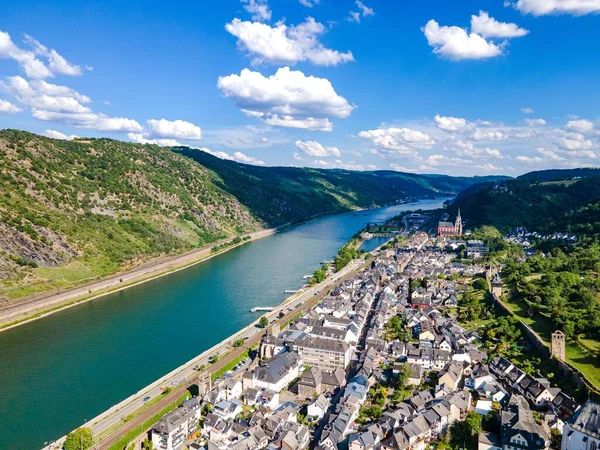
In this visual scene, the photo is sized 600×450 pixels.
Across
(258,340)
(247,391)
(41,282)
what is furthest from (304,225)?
(247,391)

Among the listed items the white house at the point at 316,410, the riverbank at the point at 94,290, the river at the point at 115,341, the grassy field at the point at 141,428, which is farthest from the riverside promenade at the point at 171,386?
the riverbank at the point at 94,290

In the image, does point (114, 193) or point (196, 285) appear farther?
point (114, 193)

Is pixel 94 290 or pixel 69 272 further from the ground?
pixel 69 272

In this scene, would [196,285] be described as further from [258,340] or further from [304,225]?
[304,225]

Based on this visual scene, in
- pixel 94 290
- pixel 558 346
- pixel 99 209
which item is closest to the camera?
pixel 558 346

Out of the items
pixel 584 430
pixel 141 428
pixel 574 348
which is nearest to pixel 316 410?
pixel 141 428

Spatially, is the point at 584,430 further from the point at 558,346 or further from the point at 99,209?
the point at 99,209

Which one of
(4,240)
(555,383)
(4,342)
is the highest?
(4,240)
